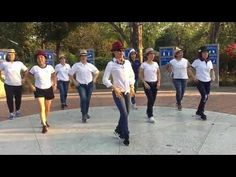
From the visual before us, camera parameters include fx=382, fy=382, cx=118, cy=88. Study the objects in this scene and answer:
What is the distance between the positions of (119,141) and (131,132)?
2.42 feet

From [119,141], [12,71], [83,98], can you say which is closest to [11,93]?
[12,71]

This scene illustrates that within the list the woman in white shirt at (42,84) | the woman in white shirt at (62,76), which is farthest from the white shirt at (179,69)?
the woman in white shirt at (42,84)

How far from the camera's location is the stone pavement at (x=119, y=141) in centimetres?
649

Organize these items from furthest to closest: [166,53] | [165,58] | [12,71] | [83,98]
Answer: [165,58], [166,53], [12,71], [83,98]

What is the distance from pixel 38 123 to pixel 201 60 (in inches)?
160

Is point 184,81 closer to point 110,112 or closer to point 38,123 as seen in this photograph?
point 110,112

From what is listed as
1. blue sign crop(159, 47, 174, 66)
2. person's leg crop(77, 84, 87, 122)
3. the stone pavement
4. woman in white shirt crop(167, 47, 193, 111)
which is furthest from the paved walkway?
blue sign crop(159, 47, 174, 66)

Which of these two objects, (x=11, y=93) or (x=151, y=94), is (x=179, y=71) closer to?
(x=151, y=94)

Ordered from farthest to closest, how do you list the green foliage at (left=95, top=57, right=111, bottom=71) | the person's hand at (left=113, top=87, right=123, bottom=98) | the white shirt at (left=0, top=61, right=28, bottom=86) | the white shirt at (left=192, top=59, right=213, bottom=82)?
the green foliage at (left=95, top=57, right=111, bottom=71)
the white shirt at (left=0, top=61, right=28, bottom=86)
the white shirt at (left=192, top=59, right=213, bottom=82)
the person's hand at (left=113, top=87, right=123, bottom=98)

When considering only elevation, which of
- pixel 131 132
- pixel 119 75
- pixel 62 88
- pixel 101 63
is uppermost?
pixel 119 75

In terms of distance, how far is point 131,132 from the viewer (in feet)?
25.2

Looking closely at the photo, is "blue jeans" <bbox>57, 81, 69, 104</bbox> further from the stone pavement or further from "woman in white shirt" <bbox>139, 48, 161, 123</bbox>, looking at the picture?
"woman in white shirt" <bbox>139, 48, 161, 123</bbox>

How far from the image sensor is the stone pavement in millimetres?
6488

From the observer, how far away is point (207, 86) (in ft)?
28.9
